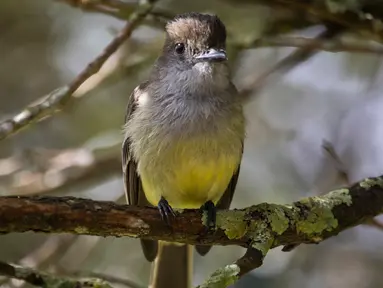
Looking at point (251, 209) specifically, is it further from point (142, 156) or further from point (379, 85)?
point (379, 85)

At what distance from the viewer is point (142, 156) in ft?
9.98

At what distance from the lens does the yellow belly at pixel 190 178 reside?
2934 mm

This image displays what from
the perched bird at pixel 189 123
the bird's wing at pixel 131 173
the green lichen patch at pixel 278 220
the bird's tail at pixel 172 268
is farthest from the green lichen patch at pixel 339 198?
the bird's tail at pixel 172 268

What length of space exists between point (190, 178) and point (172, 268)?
0.64 meters

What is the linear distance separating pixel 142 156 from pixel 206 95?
0.37m

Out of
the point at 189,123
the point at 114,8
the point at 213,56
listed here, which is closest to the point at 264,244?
the point at 189,123

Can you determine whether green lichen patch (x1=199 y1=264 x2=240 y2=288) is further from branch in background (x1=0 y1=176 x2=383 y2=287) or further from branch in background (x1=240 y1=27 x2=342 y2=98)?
branch in background (x1=240 y1=27 x2=342 y2=98)

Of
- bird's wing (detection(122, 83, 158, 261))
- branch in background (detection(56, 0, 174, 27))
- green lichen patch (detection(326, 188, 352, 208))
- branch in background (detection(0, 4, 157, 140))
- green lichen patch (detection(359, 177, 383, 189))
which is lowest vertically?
bird's wing (detection(122, 83, 158, 261))

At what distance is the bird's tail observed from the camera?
3396 mm

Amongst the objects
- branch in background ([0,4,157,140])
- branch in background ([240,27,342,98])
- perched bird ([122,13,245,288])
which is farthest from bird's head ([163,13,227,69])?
branch in background ([240,27,342,98])

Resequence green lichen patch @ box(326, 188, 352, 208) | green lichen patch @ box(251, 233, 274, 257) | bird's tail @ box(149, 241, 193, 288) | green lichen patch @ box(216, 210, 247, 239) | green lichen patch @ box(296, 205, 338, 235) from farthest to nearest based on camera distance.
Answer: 1. bird's tail @ box(149, 241, 193, 288)
2. green lichen patch @ box(326, 188, 352, 208)
3. green lichen patch @ box(296, 205, 338, 235)
4. green lichen patch @ box(216, 210, 247, 239)
5. green lichen patch @ box(251, 233, 274, 257)

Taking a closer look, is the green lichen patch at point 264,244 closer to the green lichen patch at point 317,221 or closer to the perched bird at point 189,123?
the green lichen patch at point 317,221

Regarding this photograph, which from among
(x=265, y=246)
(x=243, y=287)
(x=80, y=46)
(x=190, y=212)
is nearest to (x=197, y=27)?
(x=190, y=212)

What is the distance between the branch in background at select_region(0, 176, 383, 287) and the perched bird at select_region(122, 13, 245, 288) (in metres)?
0.44
